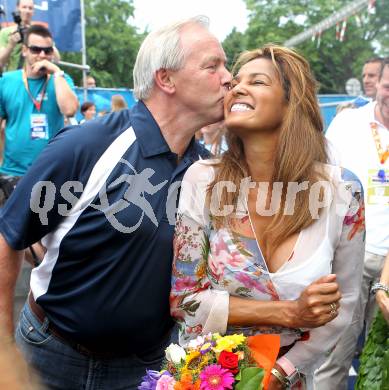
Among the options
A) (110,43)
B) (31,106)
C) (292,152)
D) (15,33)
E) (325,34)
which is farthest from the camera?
(325,34)

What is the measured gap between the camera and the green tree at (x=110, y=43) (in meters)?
39.0

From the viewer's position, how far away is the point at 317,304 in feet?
6.88

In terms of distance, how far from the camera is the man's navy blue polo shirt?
93.1 inches

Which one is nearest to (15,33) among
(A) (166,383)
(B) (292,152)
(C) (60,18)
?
(C) (60,18)

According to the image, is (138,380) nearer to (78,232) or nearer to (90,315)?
(90,315)

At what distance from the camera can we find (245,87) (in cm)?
237

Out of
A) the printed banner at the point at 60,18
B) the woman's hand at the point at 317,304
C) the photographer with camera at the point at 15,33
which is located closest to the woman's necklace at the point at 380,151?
the woman's hand at the point at 317,304

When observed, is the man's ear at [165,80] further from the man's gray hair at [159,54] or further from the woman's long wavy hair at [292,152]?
the woman's long wavy hair at [292,152]

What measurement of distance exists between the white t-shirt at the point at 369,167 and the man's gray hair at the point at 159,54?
188 cm

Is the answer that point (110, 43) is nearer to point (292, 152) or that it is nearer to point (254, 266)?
point (292, 152)

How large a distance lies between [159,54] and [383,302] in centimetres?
137

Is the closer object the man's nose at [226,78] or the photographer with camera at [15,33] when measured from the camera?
the man's nose at [226,78]

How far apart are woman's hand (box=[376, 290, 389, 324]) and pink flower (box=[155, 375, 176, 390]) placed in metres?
0.98

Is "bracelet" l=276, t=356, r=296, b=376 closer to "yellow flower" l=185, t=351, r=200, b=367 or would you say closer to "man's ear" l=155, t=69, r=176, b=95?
"yellow flower" l=185, t=351, r=200, b=367
